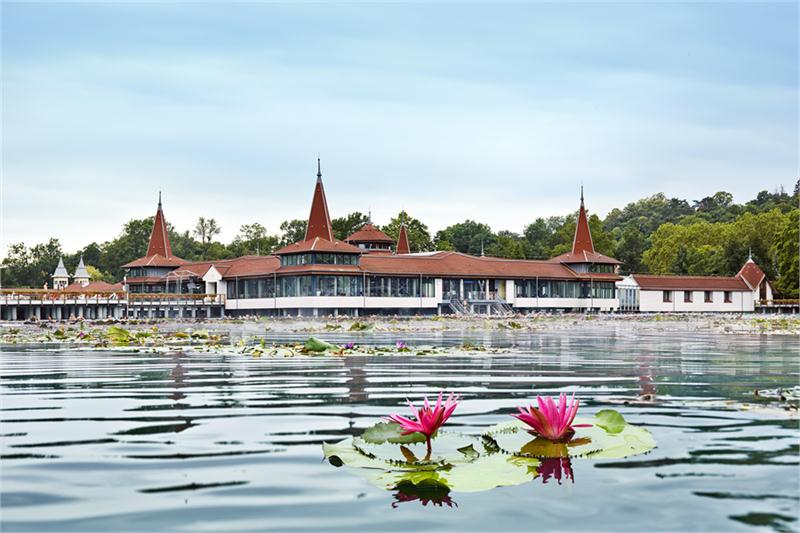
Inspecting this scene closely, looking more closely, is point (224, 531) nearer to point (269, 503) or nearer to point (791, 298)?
point (269, 503)

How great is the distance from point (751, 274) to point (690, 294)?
5.49 meters

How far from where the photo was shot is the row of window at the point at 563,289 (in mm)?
65125

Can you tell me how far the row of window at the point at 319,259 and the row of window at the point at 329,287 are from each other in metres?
0.90

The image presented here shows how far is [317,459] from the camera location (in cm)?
504

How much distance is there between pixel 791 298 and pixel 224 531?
72.8 metres

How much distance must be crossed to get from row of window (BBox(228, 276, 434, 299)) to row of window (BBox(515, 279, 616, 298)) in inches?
298

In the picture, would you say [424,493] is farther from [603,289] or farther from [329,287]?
[603,289]

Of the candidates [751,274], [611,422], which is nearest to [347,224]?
[751,274]

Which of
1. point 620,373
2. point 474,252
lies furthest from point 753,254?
point 620,373

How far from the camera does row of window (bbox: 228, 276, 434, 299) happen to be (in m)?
56.6

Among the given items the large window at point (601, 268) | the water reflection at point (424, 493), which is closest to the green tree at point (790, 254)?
the large window at point (601, 268)

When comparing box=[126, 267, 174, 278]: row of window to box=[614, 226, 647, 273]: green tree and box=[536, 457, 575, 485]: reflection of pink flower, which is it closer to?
box=[614, 226, 647, 273]: green tree

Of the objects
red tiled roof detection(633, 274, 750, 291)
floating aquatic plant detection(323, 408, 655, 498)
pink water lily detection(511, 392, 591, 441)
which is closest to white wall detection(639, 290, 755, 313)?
red tiled roof detection(633, 274, 750, 291)

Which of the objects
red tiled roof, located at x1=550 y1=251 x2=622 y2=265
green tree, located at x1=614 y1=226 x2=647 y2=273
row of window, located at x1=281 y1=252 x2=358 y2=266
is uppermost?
green tree, located at x1=614 y1=226 x2=647 y2=273
